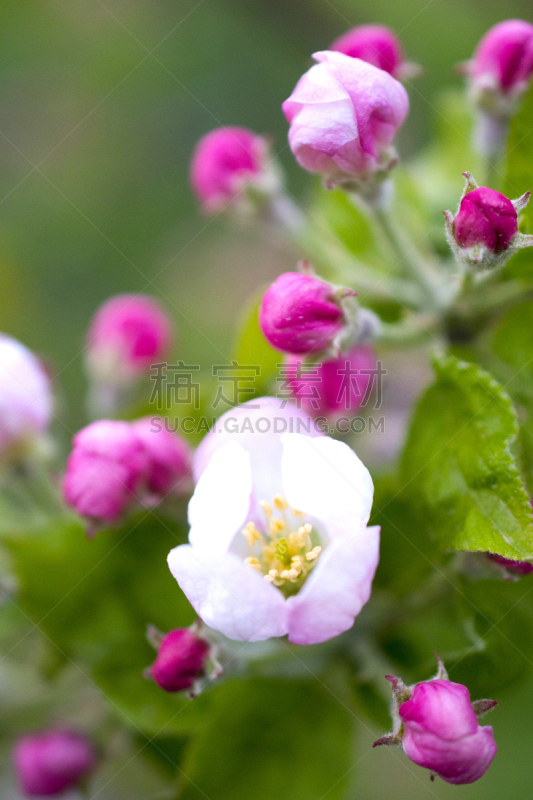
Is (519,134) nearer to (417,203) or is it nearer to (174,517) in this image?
(417,203)

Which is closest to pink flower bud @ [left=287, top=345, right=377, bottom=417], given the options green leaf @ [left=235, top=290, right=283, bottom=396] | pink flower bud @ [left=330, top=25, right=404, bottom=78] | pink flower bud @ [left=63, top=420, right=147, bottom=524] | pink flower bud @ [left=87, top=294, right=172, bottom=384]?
green leaf @ [left=235, top=290, right=283, bottom=396]

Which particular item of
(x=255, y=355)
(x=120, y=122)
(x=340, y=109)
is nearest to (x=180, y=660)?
(x=255, y=355)

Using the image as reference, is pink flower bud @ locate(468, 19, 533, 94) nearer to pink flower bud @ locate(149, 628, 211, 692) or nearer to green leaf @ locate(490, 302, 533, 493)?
green leaf @ locate(490, 302, 533, 493)

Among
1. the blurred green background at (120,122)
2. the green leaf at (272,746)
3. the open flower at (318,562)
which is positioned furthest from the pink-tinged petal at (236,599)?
the blurred green background at (120,122)

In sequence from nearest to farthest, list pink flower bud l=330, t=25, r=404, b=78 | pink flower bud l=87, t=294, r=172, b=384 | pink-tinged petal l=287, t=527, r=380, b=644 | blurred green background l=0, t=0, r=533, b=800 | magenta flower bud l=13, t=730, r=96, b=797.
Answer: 1. pink-tinged petal l=287, t=527, r=380, b=644
2. pink flower bud l=330, t=25, r=404, b=78
3. magenta flower bud l=13, t=730, r=96, b=797
4. pink flower bud l=87, t=294, r=172, b=384
5. blurred green background l=0, t=0, r=533, b=800

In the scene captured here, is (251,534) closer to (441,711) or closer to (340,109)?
(441,711)
